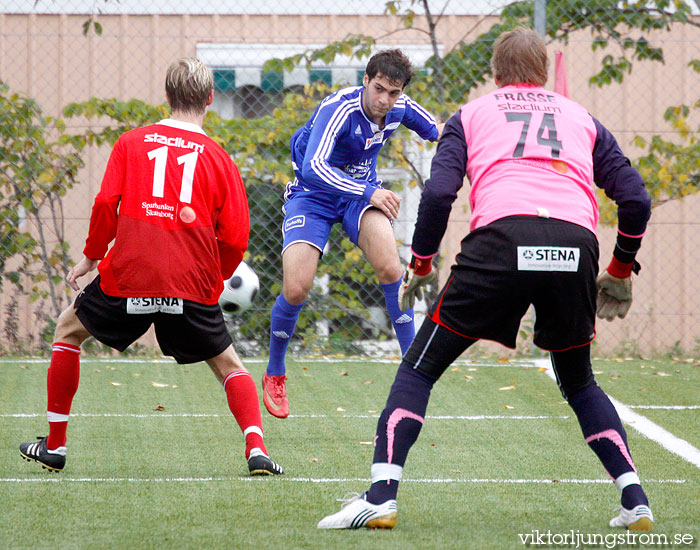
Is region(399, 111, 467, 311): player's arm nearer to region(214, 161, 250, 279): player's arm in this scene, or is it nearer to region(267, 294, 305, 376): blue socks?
region(214, 161, 250, 279): player's arm

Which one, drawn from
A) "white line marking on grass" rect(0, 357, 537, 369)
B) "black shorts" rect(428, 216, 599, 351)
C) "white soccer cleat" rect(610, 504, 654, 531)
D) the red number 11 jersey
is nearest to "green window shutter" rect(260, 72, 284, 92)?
"white line marking on grass" rect(0, 357, 537, 369)

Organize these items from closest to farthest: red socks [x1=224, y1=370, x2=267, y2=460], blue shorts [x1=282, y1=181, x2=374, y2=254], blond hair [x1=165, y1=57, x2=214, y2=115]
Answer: blond hair [x1=165, y1=57, x2=214, y2=115] < red socks [x1=224, y1=370, x2=267, y2=460] < blue shorts [x1=282, y1=181, x2=374, y2=254]

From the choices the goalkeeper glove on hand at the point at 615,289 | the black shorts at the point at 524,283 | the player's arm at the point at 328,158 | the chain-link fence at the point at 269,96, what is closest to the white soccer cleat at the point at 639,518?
the black shorts at the point at 524,283

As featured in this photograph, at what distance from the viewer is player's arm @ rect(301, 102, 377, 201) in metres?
4.95

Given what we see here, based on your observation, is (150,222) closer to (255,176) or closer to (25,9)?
(255,176)

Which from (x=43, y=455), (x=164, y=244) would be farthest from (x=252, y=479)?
(x=164, y=244)

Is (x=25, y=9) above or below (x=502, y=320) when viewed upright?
above

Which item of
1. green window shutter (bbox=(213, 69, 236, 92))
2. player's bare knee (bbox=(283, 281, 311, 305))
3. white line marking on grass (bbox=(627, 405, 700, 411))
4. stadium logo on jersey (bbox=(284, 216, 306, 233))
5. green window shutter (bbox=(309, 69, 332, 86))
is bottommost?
white line marking on grass (bbox=(627, 405, 700, 411))

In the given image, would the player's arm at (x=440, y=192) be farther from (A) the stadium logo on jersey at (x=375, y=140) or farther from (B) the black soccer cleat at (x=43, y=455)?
(A) the stadium logo on jersey at (x=375, y=140)

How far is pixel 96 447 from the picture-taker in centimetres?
488

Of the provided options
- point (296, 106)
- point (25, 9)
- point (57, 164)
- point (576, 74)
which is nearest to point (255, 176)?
point (296, 106)

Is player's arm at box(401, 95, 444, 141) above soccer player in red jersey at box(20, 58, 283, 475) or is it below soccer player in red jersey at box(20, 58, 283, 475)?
above

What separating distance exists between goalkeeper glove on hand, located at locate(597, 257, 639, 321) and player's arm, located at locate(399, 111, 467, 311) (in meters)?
0.64

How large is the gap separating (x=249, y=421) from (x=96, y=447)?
107 cm
